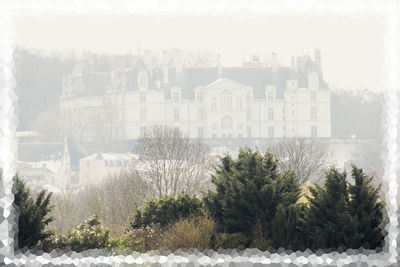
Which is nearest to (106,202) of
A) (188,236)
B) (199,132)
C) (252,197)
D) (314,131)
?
(199,132)

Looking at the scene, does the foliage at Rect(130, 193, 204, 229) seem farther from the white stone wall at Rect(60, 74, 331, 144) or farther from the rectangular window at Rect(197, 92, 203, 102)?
the rectangular window at Rect(197, 92, 203, 102)

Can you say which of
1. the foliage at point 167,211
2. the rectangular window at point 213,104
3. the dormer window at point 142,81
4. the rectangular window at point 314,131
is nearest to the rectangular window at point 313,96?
the rectangular window at point 314,131

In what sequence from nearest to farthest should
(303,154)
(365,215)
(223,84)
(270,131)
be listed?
(365,215) < (303,154) < (270,131) < (223,84)

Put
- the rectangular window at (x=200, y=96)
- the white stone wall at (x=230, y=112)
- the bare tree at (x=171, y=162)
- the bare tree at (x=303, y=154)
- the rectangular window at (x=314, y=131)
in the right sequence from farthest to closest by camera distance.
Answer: the rectangular window at (x=200, y=96) → the rectangular window at (x=314, y=131) → the white stone wall at (x=230, y=112) → the bare tree at (x=303, y=154) → the bare tree at (x=171, y=162)

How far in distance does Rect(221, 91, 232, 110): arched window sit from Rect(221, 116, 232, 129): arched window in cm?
32

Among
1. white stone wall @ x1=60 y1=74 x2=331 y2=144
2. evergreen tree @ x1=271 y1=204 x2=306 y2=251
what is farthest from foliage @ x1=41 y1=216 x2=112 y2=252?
white stone wall @ x1=60 y1=74 x2=331 y2=144

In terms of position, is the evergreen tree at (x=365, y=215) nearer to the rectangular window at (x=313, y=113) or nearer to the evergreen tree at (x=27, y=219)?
the evergreen tree at (x=27, y=219)

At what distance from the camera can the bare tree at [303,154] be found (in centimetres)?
1947

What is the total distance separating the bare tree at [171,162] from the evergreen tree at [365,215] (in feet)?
32.2

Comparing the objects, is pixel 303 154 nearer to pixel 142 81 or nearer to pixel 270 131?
pixel 270 131

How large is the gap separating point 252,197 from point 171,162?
424 inches

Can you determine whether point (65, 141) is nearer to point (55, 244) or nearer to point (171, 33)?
point (171, 33)

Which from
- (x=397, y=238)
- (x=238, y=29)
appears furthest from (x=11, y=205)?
(x=238, y=29)

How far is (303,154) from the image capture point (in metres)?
20.6
